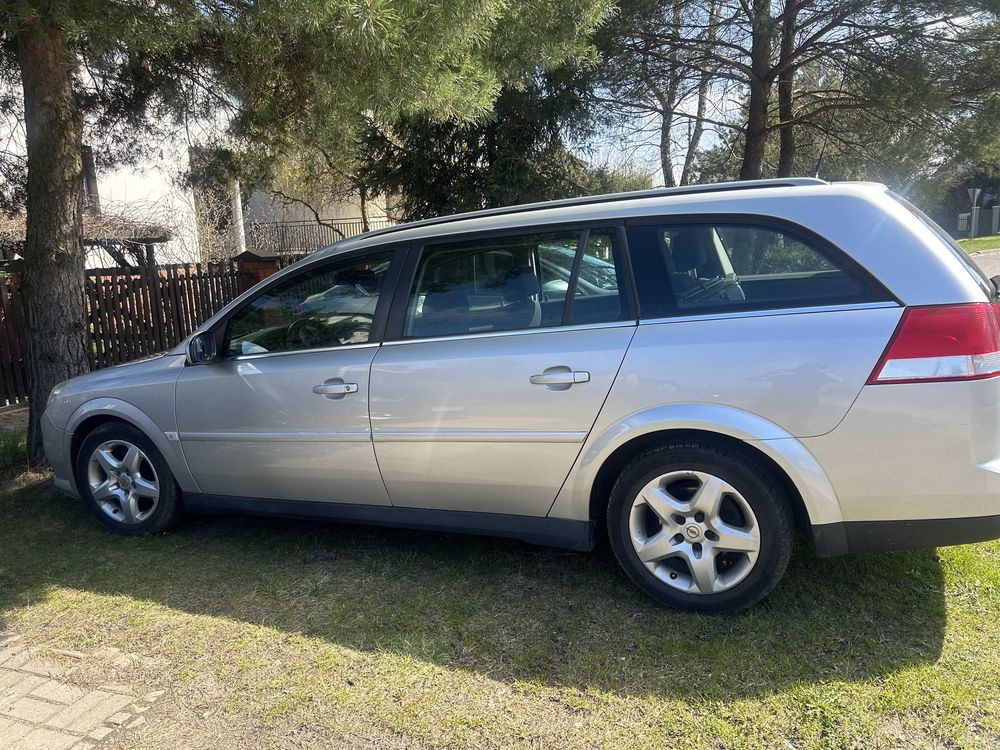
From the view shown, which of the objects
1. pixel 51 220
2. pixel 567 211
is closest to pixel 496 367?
pixel 567 211

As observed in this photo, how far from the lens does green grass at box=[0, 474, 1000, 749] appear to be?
2.68 meters

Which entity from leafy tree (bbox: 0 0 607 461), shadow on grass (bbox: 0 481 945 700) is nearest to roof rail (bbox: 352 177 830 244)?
leafy tree (bbox: 0 0 607 461)

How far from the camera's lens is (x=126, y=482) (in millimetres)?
4617

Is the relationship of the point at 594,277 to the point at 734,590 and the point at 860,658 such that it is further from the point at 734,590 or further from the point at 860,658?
the point at 860,658

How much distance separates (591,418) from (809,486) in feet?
2.92

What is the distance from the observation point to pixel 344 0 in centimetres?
396

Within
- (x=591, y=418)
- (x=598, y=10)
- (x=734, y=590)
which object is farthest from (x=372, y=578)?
(x=598, y=10)

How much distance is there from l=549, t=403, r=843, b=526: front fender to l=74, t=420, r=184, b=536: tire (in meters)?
2.63

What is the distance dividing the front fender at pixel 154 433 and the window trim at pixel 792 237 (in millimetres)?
2726

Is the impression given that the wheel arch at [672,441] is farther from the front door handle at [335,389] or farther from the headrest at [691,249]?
the front door handle at [335,389]

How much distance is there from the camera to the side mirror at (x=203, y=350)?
167 inches

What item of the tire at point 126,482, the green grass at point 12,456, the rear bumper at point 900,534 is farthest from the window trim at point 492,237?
the green grass at point 12,456

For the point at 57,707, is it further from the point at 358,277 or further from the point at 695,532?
the point at 695,532

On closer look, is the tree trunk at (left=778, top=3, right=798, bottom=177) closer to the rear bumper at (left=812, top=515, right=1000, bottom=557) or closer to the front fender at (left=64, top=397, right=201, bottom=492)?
the rear bumper at (left=812, top=515, right=1000, bottom=557)
